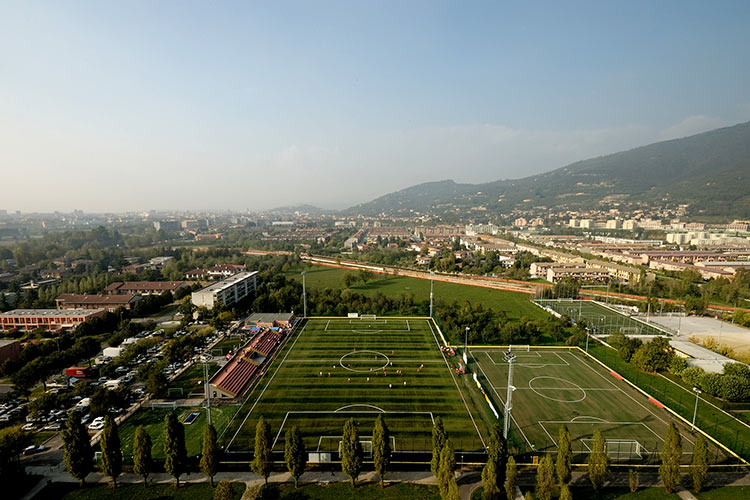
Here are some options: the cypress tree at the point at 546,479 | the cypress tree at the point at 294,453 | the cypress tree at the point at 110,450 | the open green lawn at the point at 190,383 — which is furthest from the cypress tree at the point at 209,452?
the cypress tree at the point at 546,479

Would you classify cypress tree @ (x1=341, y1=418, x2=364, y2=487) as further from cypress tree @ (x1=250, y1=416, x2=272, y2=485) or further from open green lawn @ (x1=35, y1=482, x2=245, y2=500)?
open green lawn @ (x1=35, y1=482, x2=245, y2=500)

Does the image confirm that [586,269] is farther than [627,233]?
No

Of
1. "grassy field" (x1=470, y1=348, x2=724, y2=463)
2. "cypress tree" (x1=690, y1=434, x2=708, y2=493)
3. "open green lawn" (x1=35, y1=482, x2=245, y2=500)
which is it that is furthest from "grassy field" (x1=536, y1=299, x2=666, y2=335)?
"open green lawn" (x1=35, y1=482, x2=245, y2=500)

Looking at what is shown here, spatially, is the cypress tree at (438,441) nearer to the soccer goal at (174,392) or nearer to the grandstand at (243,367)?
the grandstand at (243,367)

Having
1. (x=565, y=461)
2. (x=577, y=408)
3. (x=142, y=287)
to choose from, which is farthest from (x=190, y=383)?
(x=142, y=287)

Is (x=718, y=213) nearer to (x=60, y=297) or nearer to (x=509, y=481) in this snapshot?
(x=509, y=481)

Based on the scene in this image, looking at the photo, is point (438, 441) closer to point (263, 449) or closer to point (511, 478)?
point (511, 478)

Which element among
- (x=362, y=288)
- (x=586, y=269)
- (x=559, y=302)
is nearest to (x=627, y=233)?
(x=586, y=269)
